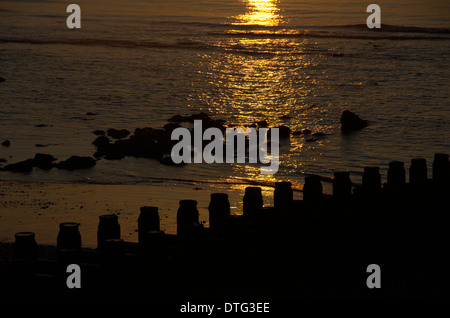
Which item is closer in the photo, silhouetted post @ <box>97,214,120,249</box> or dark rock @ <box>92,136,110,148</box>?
silhouetted post @ <box>97,214,120,249</box>

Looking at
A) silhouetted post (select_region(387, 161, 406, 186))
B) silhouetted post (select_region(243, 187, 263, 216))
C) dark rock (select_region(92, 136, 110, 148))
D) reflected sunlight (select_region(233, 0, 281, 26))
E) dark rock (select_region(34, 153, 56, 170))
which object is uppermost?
reflected sunlight (select_region(233, 0, 281, 26))

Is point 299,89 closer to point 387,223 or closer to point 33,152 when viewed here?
point 33,152

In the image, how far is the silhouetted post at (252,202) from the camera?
772 cm

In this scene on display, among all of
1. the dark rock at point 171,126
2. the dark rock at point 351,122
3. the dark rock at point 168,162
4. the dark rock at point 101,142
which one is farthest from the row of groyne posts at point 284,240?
the dark rock at point 351,122

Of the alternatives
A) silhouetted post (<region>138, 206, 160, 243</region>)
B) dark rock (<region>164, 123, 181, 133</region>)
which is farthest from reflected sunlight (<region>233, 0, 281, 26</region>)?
silhouetted post (<region>138, 206, 160, 243</region>)

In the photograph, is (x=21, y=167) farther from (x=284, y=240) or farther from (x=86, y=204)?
(x=284, y=240)

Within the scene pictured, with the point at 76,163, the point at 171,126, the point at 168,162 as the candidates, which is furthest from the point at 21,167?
the point at 171,126

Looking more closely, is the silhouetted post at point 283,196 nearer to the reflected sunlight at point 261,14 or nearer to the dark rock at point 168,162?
the dark rock at point 168,162

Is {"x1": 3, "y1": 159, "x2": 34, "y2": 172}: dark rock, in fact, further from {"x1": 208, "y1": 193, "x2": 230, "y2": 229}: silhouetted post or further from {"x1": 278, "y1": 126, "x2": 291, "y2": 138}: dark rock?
{"x1": 208, "y1": 193, "x2": 230, "y2": 229}: silhouetted post

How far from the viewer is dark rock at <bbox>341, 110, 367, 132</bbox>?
25.8m

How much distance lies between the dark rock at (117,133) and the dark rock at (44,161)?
3570 mm

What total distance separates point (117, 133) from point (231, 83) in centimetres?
1345

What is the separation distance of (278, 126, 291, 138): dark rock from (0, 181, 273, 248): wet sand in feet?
23.2

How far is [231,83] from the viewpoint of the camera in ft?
117
